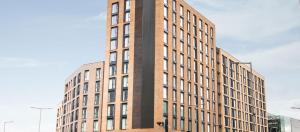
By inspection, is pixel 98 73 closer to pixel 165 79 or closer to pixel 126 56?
pixel 126 56

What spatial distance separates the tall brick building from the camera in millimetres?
68562

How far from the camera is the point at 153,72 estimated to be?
69.2 m

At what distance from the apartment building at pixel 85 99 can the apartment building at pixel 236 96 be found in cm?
3031

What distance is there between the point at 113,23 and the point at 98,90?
52.5ft

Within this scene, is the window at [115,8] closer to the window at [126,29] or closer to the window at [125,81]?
the window at [126,29]

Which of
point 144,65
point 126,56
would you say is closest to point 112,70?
point 126,56

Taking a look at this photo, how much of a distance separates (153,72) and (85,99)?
24.2 metres

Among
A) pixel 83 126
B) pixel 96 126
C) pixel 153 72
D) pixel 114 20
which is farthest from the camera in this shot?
pixel 83 126

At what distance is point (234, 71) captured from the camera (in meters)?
→ 105

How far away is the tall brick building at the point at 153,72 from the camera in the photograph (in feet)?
225

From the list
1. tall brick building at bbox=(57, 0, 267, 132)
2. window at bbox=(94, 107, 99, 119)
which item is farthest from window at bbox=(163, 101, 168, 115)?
window at bbox=(94, 107, 99, 119)

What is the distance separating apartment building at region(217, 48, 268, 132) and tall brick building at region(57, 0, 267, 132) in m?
9.03

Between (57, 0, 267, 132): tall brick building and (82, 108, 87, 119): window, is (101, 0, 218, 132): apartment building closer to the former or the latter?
(57, 0, 267, 132): tall brick building

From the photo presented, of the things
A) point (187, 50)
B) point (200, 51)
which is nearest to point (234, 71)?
point (200, 51)
